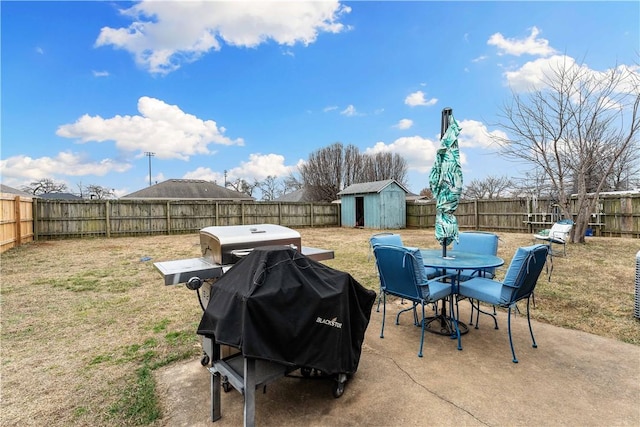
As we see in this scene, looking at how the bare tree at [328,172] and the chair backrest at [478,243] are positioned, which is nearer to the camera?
the chair backrest at [478,243]

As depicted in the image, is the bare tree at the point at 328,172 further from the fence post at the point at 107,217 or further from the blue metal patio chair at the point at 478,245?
the blue metal patio chair at the point at 478,245

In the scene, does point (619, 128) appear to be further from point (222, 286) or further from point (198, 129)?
point (198, 129)

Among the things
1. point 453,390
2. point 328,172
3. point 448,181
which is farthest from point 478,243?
point 328,172

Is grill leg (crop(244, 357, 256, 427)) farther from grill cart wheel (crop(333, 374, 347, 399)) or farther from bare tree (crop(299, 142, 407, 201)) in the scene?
bare tree (crop(299, 142, 407, 201))

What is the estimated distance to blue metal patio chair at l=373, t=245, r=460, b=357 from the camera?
2619 mm

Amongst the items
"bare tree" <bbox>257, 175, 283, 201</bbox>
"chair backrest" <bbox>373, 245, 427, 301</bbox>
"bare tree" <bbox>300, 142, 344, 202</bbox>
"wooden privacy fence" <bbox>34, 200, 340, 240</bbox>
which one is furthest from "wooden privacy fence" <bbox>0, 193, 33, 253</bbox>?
"bare tree" <bbox>257, 175, 283, 201</bbox>

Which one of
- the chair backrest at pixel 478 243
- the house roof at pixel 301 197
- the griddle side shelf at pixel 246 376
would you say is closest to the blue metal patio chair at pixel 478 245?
the chair backrest at pixel 478 243

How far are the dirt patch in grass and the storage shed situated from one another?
1016cm

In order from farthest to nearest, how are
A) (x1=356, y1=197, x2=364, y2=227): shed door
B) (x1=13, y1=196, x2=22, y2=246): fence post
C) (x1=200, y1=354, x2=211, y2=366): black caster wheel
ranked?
(x1=356, y1=197, x2=364, y2=227): shed door, (x1=13, y1=196, x2=22, y2=246): fence post, (x1=200, y1=354, x2=211, y2=366): black caster wheel

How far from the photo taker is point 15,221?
8977 mm

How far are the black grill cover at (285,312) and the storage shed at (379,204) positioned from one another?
15217mm

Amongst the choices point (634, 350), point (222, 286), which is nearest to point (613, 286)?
point (634, 350)

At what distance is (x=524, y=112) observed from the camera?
8.82 metres

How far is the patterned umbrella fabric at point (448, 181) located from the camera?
3252mm
